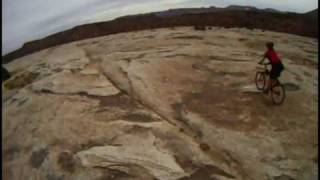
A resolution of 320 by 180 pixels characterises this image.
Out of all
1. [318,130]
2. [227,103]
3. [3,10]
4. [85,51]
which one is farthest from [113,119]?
[318,130]

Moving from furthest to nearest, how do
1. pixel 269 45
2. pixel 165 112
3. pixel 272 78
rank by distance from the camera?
pixel 165 112 → pixel 269 45 → pixel 272 78

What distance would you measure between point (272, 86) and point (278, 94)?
0.48 feet

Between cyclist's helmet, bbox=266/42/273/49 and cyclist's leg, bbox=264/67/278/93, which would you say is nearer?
cyclist's leg, bbox=264/67/278/93

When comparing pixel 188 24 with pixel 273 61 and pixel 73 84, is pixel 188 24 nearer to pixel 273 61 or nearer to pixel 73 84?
pixel 273 61

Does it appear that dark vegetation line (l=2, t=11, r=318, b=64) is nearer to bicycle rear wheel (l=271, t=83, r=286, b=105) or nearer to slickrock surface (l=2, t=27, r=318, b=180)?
slickrock surface (l=2, t=27, r=318, b=180)

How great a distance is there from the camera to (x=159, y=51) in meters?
6.94

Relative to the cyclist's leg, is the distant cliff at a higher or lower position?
higher

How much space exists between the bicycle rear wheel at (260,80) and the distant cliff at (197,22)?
593 millimetres

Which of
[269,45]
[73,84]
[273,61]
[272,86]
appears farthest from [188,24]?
[73,84]

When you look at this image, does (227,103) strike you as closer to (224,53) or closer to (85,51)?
(224,53)

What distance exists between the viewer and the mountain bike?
6.70 m

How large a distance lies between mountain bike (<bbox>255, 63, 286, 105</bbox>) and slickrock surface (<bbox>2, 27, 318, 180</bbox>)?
0.08 metres

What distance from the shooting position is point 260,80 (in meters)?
6.78

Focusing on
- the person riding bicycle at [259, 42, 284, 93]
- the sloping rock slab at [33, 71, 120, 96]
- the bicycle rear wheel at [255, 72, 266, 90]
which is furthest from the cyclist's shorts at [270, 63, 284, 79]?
the sloping rock slab at [33, 71, 120, 96]
